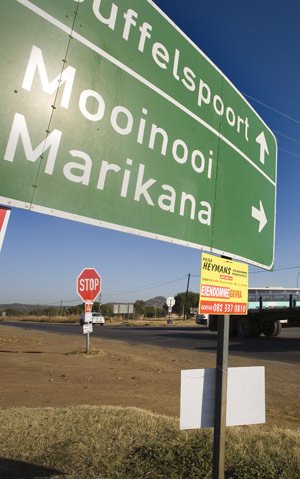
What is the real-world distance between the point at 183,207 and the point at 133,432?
2769mm

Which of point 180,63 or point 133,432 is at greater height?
point 180,63

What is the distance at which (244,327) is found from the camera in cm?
2322

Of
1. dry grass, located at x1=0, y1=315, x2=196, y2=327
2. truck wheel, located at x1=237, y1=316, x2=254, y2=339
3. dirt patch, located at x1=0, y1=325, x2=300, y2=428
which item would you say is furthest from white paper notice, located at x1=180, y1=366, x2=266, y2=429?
dry grass, located at x1=0, y1=315, x2=196, y2=327

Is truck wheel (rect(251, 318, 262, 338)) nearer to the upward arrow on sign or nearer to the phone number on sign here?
the upward arrow on sign

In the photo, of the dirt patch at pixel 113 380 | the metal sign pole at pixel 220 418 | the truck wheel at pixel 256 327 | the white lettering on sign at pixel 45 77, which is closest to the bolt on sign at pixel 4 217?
the white lettering on sign at pixel 45 77

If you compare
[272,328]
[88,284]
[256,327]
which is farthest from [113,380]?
[272,328]

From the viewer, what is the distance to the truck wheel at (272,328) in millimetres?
22984

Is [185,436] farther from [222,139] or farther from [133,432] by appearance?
[222,139]

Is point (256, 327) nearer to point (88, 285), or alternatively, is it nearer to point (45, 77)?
point (88, 285)

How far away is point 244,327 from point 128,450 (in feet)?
66.8

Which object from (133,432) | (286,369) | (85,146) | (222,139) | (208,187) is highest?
(222,139)

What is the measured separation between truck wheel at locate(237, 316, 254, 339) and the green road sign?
67.8 ft

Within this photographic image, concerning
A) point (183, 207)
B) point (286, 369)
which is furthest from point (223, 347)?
point (286, 369)

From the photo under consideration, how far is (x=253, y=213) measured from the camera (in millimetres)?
3309
